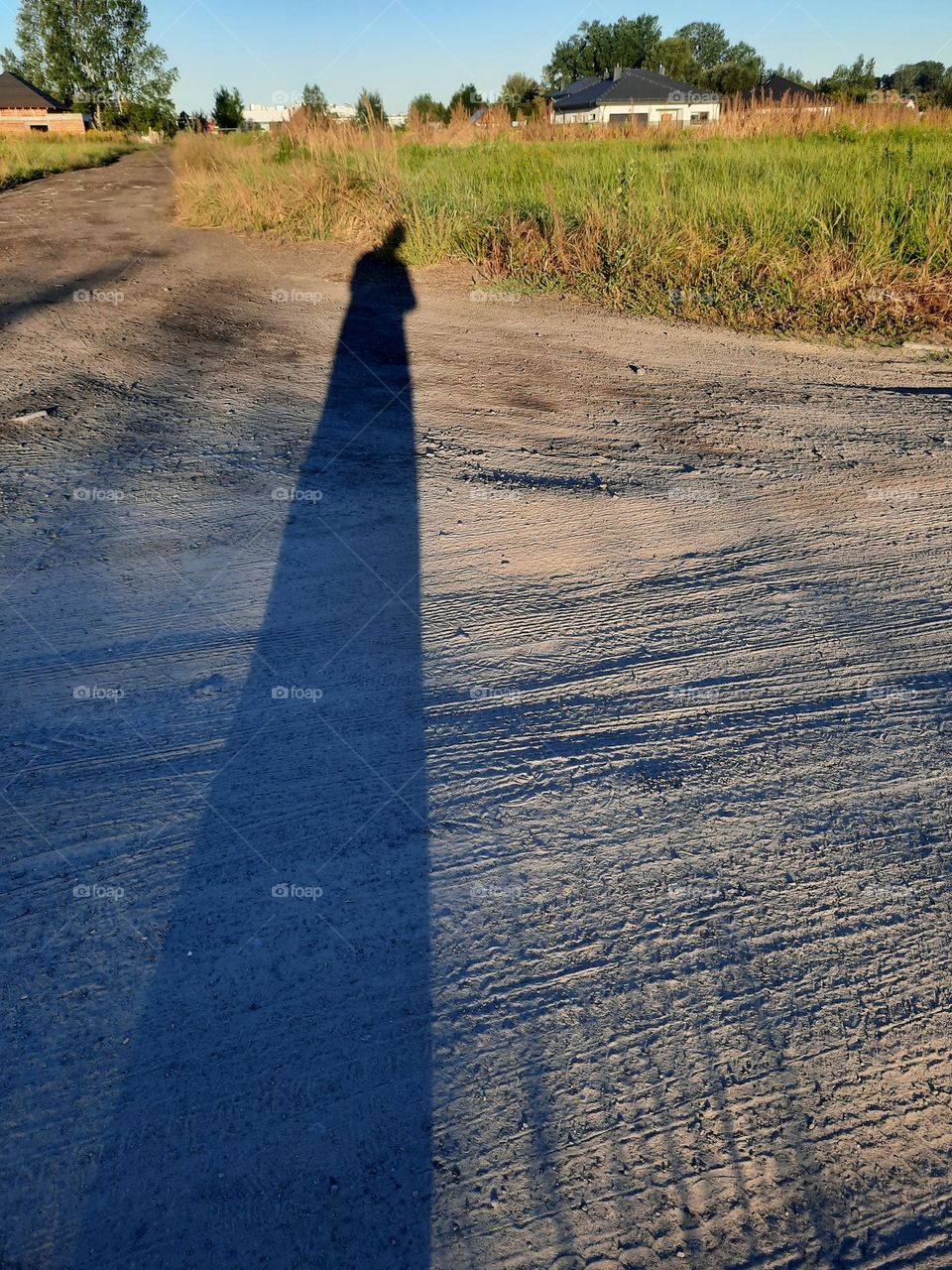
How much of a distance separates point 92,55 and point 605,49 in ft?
116

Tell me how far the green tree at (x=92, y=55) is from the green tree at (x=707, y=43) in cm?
4361

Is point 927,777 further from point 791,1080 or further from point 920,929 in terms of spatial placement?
point 791,1080

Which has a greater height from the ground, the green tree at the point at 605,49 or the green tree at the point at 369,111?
the green tree at the point at 605,49

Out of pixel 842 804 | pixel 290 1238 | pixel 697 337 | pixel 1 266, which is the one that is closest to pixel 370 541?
pixel 842 804

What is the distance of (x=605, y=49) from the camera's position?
62.1m

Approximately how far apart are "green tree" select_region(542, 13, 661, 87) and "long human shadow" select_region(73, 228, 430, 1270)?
6975cm

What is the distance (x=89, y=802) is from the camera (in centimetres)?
281

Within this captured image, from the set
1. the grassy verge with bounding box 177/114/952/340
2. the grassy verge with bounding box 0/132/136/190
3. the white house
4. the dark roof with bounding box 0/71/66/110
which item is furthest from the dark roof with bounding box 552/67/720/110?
the grassy verge with bounding box 177/114/952/340

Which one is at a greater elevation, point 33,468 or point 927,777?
point 33,468

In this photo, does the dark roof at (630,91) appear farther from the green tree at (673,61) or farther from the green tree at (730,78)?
the green tree at (673,61)

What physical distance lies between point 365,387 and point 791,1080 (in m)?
5.77

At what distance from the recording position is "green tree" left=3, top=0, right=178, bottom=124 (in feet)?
169

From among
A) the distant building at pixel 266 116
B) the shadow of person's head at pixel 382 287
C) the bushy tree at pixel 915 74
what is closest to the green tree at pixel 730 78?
the bushy tree at pixel 915 74

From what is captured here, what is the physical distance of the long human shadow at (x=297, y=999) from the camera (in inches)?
71.4
